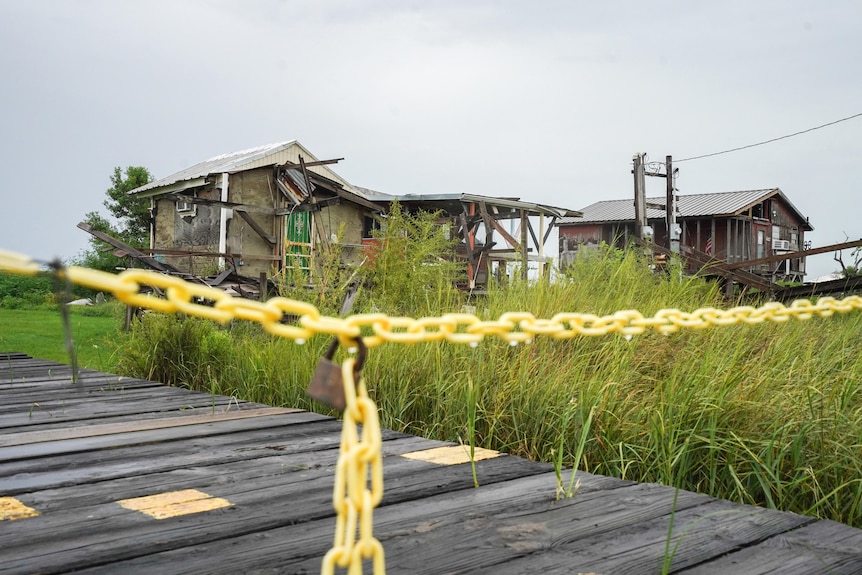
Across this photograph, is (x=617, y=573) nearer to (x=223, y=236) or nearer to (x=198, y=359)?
(x=198, y=359)

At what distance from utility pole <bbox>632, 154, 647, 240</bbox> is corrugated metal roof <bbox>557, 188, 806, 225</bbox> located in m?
15.4

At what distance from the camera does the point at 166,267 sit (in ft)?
35.2

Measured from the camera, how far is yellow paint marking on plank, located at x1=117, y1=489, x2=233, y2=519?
221cm

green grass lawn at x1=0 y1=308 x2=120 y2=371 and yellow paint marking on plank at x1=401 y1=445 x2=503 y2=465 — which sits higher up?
yellow paint marking on plank at x1=401 y1=445 x2=503 y2=465

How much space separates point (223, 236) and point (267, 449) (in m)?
15.8

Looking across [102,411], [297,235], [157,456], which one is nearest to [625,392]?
[157,456]

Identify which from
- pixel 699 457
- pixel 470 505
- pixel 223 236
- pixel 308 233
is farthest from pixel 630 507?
pixel 308 233

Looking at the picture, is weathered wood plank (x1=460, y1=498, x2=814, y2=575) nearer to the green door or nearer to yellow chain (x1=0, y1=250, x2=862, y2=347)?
yellow chain (x1=0, y1=250, x2=862, y2=347)

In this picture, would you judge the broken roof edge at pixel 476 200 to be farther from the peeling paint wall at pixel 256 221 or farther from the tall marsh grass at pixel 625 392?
the tall marsh grass at pixel 625 392

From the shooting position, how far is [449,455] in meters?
2.93

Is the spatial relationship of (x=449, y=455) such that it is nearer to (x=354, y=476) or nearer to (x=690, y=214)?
(x=354, y=476)

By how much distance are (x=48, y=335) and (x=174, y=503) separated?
12267 millimetres

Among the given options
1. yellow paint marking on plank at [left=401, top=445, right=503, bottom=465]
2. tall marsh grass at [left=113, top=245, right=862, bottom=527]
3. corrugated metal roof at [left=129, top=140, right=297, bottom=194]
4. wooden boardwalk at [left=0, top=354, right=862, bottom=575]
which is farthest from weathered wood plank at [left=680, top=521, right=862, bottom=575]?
corrugated metal roof at [left=129, top=140, right=297, bottom=194]

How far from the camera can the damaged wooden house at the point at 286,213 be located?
18.2 metres
